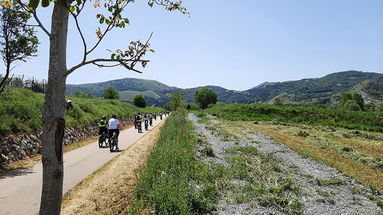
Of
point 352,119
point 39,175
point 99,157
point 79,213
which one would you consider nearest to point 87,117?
point 99,157

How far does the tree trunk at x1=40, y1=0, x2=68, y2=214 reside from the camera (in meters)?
2.92

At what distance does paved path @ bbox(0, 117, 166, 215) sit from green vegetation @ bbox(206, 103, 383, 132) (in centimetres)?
3238

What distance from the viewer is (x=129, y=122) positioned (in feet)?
152

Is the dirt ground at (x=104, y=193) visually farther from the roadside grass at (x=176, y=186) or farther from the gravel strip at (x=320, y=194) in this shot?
the gravel strip at (x=320, y=194)

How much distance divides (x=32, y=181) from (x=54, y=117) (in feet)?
29.5

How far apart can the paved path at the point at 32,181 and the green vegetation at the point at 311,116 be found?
106 feet

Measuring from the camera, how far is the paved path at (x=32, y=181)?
773 centimetres

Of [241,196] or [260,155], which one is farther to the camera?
[260,155]

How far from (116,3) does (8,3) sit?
1.14 meters

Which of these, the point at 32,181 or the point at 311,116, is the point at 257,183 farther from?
the point at 311,116

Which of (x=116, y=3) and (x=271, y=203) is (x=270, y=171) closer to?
(x=271, y=203)

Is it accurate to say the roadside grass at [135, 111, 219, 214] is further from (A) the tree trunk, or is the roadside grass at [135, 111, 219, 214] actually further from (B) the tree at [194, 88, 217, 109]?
(B) the tree at [194, 88, 217, 109]

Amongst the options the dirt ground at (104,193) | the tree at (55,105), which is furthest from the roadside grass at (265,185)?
the tree at (55,105)

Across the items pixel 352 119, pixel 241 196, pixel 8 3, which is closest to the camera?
pixel 8 3
